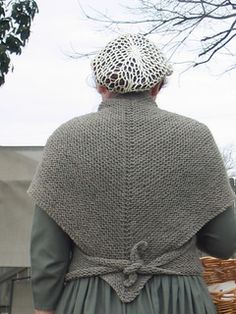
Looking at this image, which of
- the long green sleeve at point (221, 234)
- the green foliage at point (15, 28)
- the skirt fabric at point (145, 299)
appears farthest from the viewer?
the green foliage at point (15, 28)

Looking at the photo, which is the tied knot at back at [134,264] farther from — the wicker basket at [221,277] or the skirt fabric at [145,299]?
the wicker basket at [221,277]

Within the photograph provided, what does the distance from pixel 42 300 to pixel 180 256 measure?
1.35 ft

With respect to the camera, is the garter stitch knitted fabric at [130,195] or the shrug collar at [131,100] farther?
the shrug collar at [131,100]

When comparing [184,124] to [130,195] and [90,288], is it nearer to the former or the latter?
[130,195]

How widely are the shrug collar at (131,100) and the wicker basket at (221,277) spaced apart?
0.57 m

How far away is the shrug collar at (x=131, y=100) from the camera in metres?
1.92

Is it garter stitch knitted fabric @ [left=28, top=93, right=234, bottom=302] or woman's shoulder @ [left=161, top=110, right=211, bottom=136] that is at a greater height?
woman's shoulder @ [left=161, top=110, right=211, bottom=136]

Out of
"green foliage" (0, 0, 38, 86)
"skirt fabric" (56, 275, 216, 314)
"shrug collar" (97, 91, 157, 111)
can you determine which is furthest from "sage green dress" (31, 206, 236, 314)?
"green foliage" (0, 0, 38, 86)

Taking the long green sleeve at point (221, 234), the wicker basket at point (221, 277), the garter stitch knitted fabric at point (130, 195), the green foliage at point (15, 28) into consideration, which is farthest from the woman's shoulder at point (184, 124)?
the green foliage at point (15, 28)

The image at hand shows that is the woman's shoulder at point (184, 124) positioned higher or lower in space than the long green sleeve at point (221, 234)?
higher

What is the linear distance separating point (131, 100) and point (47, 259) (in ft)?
1.70

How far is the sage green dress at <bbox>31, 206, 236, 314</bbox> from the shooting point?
179cm

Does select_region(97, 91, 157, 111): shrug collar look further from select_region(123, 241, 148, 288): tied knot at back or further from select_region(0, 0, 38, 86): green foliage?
select_region(0, 0, 38, 86): green foliage

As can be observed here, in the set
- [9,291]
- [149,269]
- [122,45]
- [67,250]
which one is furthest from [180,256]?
[9,291]
